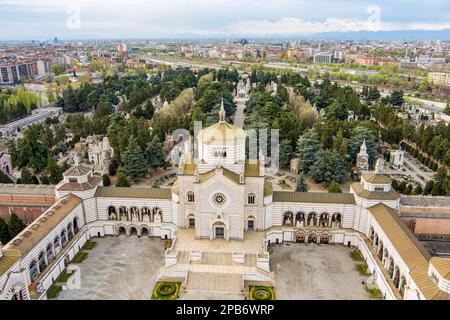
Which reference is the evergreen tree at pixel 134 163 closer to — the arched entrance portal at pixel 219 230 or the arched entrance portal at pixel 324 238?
the arched entrance portal at pixel 219 230

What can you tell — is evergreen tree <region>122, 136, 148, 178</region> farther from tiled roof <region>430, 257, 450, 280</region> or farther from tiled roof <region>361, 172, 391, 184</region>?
tiled roof <region>430, 257, 450, 280</region>

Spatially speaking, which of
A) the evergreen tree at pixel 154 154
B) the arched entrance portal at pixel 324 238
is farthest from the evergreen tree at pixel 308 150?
the evergreen tree at pixel 154 154

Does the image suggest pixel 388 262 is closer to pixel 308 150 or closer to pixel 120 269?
pixel 120 269

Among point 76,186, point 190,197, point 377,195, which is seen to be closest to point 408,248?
point 377,195

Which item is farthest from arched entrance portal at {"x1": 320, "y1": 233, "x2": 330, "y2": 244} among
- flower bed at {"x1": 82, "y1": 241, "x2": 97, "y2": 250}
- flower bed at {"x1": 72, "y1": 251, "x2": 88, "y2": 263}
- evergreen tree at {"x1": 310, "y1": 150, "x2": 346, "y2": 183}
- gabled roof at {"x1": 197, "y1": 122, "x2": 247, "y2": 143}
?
flower bed at {"x1": 72, "y1": 251, "x2": 88, "y2": 263}
